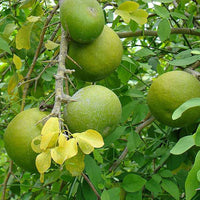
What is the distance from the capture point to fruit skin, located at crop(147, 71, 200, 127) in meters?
1.55

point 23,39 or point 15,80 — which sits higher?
point 23,39

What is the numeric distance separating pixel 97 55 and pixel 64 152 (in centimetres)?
66

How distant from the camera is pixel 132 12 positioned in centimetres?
148

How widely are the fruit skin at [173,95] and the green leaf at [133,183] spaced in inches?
11.1

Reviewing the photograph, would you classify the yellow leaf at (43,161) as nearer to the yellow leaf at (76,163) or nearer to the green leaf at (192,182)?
the yellow leaf at (76,163)

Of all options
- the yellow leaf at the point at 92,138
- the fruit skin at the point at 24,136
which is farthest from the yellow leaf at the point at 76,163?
the fruit skin at the point at 24,136

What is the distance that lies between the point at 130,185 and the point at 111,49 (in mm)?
592

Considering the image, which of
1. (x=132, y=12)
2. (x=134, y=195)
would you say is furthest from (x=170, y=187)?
(x=132, y=12)

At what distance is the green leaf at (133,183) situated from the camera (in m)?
1.55

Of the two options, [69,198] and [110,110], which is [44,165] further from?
[69,198]

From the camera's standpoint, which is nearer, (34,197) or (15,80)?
(15,80)

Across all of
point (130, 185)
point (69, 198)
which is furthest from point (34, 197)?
point (130, 185)

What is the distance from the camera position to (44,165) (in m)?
0.89

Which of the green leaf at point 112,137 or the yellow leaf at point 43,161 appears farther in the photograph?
the green leaf at point 112,137
